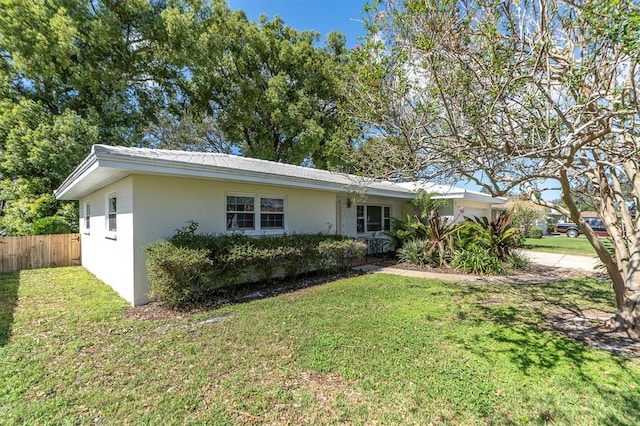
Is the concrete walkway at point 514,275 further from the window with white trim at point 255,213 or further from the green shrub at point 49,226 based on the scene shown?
the green shrub at point 49,226

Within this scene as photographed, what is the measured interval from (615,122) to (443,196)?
10.8 meters

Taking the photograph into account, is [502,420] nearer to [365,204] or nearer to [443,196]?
[365,204]

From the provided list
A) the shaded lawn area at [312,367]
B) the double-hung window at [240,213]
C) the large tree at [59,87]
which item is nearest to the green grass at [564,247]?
the shaded lawn area at [312,367]

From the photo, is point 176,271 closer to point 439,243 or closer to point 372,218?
point 439,243

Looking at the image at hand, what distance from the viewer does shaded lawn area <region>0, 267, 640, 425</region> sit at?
2902 mm

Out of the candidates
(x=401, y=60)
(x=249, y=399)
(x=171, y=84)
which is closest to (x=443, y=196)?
(x=401, y=60)

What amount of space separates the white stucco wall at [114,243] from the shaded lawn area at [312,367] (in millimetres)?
812

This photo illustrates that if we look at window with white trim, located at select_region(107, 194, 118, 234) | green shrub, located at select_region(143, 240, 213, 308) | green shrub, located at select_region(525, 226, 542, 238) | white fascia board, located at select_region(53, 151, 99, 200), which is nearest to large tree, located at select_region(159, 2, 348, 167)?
window with white trim, located at select_region(107, 194, 118, 234)

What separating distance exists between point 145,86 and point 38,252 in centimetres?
1072

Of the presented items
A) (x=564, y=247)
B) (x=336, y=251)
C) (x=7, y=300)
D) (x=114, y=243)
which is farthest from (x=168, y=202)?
(x=564, y=247)

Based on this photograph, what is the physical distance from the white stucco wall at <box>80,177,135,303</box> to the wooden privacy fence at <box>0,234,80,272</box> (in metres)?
1.68

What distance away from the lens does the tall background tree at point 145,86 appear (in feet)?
39.5

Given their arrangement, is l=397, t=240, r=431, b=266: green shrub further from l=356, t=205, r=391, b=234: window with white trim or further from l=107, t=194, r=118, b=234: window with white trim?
l=107, t=194, r=118, b=234: window with white trim

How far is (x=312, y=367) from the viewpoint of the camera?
3.72m
